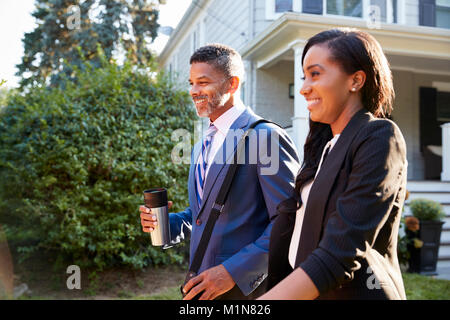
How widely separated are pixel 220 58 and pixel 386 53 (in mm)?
7274

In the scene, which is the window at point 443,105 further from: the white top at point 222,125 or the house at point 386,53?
the white top at point 222,125

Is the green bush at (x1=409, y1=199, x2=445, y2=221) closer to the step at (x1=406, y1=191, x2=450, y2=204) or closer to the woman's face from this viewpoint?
the step at (x1=406, y1=191, x2=450, y2=204)

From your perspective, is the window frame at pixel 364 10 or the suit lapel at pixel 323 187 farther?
the window frame at pixel 364 10

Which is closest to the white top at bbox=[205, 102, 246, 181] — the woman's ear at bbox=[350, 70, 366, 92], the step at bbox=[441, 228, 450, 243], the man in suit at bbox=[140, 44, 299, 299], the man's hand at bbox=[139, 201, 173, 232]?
the man in suit at bbox=[140, 44, 299, 299]

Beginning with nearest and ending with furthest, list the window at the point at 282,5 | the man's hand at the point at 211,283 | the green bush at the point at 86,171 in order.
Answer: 1. the man's hand at the point at 211,283
2. the green bush at the point at 86,171
3. the window at the point at 282,5

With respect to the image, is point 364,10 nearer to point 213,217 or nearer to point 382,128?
point 213,217

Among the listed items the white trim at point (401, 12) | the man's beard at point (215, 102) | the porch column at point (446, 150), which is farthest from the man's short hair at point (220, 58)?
the white trim at point (401, 12)

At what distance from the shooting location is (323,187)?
1.30m

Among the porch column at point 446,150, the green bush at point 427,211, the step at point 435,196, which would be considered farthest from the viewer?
the porch column at point 446,150

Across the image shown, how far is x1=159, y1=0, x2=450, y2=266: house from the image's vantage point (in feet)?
24.8

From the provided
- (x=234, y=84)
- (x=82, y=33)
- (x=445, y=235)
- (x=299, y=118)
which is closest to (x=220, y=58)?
(x=234, y=84)

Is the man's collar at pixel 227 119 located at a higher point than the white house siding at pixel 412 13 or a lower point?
lower

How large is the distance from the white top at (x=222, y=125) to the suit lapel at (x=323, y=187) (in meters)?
0.96

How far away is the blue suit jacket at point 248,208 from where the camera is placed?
6.25 feet
